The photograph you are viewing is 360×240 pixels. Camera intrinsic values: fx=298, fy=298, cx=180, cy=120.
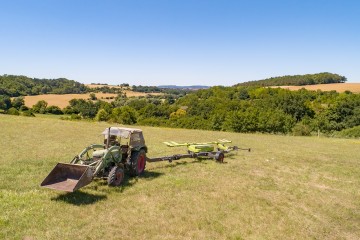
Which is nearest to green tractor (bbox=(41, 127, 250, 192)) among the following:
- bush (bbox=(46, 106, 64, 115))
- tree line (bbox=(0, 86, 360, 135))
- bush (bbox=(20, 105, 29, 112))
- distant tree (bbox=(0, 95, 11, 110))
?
tree line (bbox=(0, 86, 360, 135))

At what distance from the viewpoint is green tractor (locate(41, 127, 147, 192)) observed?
9539mm

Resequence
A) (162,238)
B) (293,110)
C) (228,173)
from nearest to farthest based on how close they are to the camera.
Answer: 1. (162,238)
2. (228,173)
3. (293,110)

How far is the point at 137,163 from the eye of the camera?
12.6 metres

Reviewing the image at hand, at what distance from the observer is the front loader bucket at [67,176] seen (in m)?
9.40

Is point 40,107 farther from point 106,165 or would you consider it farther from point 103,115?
point 106,165

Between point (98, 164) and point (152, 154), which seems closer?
point (98, 164)

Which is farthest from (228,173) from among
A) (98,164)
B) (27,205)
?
(27,205)

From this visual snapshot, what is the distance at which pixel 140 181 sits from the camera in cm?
1222

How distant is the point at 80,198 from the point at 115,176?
5.21 ft

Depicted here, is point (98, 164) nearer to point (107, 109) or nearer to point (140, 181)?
point (140, 181)

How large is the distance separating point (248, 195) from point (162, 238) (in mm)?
5065

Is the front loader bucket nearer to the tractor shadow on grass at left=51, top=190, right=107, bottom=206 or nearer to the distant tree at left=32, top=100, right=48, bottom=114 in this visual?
the tractor shadow on grass at left=51, top=190, right=107, bottom=206

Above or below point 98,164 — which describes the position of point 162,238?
below

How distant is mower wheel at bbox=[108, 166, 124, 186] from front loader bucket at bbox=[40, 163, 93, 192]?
→ 1.07m
